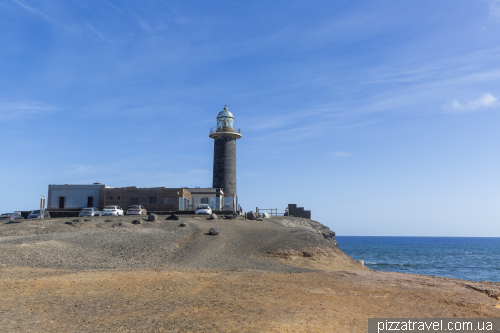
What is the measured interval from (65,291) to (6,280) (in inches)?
147

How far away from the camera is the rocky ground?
1117 centimetres

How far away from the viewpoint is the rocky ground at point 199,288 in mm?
11172

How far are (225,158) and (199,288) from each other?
142ft

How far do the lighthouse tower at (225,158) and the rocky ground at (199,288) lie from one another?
2902 cm

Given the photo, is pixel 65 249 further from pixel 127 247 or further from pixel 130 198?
pixel 130 198

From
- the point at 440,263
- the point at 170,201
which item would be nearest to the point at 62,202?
the point at 170,201

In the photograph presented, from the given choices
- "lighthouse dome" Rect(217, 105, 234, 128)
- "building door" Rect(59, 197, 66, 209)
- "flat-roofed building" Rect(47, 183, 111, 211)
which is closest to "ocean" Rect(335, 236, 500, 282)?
"lighthouse dome" Rect(217, 105, 234, 128)

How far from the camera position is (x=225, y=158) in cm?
5809

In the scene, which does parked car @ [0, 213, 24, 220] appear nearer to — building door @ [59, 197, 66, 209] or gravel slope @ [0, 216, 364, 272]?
building door @ [59, 197, 66, 209]

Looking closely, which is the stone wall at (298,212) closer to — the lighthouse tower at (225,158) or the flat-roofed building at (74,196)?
the lighthouse tower at (225,158)

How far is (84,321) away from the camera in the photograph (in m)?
11.0

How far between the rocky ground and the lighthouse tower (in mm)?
29021

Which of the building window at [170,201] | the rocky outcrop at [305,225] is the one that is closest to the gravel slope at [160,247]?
the building window at [170,201]

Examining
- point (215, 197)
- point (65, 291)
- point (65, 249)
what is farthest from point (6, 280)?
point (215, 197)
